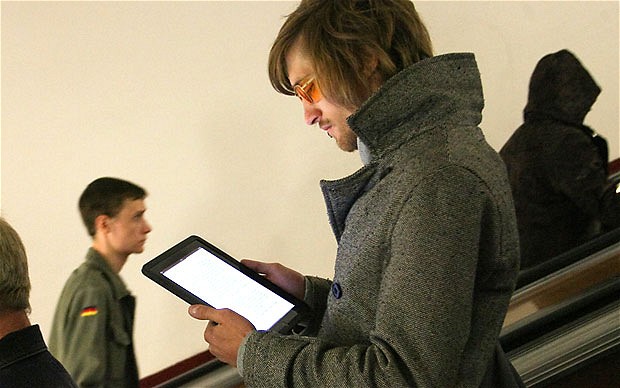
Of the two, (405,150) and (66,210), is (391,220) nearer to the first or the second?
(405,150)

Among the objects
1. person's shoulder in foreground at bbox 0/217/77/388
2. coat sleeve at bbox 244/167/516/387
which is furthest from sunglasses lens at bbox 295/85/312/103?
person's shoulder in foreground at bbox 0/217/77/388

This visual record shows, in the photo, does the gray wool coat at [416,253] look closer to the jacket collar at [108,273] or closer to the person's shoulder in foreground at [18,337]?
the person's shoulder in foreground at [18,337]

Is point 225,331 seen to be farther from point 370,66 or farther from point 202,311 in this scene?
point 370,66

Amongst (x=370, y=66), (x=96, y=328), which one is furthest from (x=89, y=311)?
(x=370, y=66)

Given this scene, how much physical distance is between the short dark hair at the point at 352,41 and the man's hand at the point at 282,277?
0.44 meters

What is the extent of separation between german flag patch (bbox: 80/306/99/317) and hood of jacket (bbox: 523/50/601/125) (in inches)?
67.3

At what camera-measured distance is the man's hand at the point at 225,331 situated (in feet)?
4.34

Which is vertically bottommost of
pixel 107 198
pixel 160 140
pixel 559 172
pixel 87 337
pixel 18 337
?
pixel 559 172

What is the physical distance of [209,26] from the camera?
142 inches

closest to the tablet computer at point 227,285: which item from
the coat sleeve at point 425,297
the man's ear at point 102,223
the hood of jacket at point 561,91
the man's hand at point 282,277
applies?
the man's hand at point 282,277

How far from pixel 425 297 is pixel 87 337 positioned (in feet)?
5.03

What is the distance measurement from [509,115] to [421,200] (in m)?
3.60

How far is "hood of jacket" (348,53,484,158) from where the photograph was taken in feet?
4.03

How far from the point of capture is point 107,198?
2.75 m
